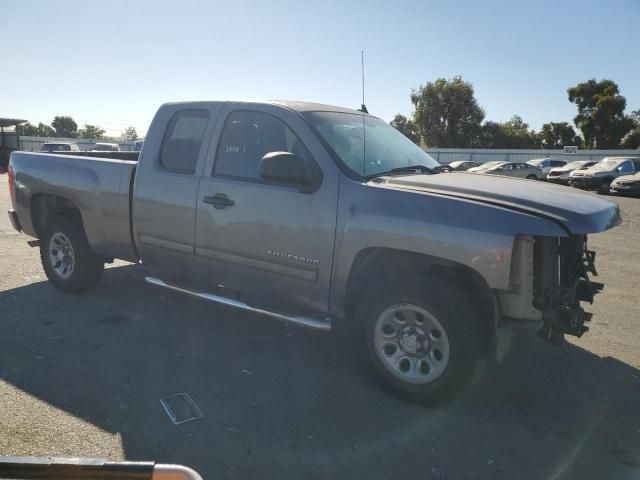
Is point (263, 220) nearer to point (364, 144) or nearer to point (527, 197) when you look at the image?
point (364, 144)

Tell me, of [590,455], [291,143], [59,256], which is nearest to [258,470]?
[590,455]

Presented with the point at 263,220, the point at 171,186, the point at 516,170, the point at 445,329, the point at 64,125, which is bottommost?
the point at 445,329

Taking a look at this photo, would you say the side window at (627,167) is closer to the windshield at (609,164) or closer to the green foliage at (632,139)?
the windshield at (609,164)

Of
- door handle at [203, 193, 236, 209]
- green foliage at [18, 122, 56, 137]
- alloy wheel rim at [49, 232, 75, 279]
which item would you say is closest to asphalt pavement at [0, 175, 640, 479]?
alloy wheel rim at [49, 232, 75, 279]

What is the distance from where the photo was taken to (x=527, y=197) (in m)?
3.32

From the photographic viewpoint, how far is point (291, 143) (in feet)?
13.4

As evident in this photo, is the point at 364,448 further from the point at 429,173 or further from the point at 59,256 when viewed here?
the point at 59,256

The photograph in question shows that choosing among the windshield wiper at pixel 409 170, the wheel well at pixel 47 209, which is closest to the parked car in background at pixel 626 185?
the windshield wiper at pixel 409 170

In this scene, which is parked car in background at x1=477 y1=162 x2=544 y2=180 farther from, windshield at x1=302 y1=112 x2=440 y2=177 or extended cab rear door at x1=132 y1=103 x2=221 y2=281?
extended cab rear door at x1=132 y1=103 x2=221 y2=281

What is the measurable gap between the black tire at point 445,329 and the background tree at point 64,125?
95545mm

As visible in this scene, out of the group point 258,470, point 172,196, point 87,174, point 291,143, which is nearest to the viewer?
point 258,470

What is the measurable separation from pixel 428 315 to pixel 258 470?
4.55ft

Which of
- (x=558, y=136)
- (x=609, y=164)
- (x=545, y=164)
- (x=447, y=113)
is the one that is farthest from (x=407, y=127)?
(x=609, y=164)

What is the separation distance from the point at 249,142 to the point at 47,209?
8.98ft
